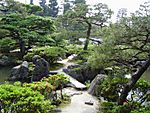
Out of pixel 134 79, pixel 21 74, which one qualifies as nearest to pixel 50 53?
pixel 21 74

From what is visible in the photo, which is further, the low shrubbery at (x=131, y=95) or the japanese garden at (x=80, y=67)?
the low shrubbery at (x=131, y=95)

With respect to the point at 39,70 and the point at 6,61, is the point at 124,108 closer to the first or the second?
the point at 39,70

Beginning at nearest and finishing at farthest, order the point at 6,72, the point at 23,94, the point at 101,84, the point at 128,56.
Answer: the point at 23,94 → the point at 128,56 → the point at 101,84 → the point at 6,72

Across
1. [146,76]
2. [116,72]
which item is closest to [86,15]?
[146,76]

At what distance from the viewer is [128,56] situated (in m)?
10.1

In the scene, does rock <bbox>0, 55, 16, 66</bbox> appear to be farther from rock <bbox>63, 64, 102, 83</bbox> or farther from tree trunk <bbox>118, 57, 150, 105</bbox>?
tree trunk <bbox>118, 57, 150, 105</bbox>

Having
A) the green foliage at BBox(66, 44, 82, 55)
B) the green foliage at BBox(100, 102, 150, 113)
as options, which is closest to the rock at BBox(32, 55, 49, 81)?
the green foliage at BBox(66, 44, 82, 55)

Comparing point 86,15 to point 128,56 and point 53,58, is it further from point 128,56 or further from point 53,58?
point 128,56

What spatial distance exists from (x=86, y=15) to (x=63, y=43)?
4514 millimetres

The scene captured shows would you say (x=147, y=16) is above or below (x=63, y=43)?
above

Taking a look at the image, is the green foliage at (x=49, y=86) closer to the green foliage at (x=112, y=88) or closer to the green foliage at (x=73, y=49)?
the green foliage at (x=112, y=88)

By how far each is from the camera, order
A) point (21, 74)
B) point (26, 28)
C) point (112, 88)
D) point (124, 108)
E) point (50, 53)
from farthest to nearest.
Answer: point (26, 28)
point (50, 53)
point (21, 74)
point (112, 88)
point (124, 108)

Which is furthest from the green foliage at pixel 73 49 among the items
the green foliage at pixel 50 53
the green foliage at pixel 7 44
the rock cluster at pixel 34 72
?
the rock cluster at pixel 34 72

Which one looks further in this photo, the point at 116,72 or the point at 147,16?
the point at 116,72
